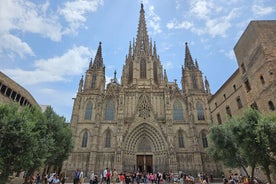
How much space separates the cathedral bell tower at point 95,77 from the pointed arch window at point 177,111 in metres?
13.7

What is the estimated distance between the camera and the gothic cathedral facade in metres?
25.3

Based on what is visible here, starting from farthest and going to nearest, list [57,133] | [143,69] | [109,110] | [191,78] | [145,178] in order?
[143,69], [191,78], [109,110], [145,178], [57,133]

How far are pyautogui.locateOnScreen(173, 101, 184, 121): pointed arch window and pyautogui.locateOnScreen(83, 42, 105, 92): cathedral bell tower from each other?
13661mm

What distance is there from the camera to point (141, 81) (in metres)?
33.8

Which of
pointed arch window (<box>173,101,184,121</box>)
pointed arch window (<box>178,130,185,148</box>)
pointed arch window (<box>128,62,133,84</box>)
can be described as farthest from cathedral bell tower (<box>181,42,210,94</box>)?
pointed arch window (<box>128,62,133,84</box>)

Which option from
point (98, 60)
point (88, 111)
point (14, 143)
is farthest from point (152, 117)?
point (14, 143)

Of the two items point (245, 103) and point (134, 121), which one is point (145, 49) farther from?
point (245, 103)

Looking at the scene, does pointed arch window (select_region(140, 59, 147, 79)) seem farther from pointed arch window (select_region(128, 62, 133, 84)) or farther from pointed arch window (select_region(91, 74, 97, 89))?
pointed arch window (select_region(91, 74, 97, 89))

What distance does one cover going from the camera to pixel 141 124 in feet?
90.6

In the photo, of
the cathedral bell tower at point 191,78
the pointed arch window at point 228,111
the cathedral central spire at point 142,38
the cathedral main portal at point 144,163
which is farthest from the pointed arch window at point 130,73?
the pointed arch window at point 228,111

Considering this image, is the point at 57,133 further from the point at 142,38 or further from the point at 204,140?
the point at 142,38

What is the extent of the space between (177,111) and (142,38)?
70.3 feet

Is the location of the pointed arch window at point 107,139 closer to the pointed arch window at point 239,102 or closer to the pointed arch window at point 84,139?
the pointed arch window at point 84,139

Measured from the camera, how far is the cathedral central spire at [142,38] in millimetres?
38891
